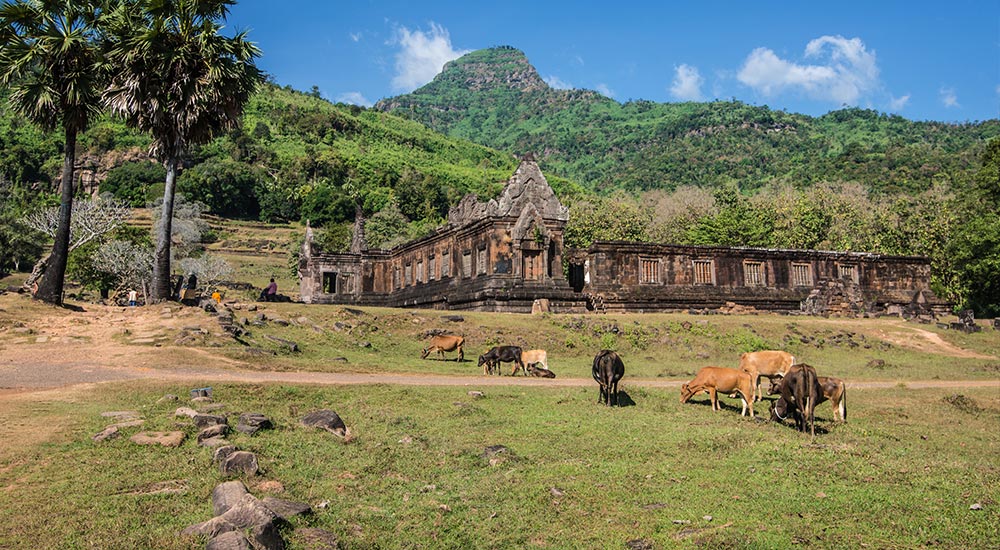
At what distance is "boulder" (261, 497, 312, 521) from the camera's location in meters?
7.51

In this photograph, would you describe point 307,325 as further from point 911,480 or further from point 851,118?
point 851,118

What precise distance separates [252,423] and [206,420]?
66cm

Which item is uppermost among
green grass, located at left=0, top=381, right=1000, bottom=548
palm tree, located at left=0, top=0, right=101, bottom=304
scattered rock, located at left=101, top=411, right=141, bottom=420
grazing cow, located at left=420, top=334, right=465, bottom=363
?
palm tree, located at left=0, top=0, right=101, bottom=304

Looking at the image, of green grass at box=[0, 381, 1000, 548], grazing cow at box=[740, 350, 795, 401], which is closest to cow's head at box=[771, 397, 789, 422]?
green grass at box=[0, 381, 1000, 548]

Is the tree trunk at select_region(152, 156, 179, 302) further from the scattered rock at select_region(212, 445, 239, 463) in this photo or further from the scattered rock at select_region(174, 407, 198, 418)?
the scattered rock at select_region(212, 445, 239, 463)

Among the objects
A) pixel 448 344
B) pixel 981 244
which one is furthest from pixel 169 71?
pixel 981 244

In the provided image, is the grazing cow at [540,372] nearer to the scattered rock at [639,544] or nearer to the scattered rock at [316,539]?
the scattered rock at [639,544]

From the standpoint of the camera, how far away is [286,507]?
7711mm

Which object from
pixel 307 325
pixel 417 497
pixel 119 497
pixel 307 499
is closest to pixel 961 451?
pixel 417 497

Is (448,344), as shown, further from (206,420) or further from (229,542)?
(229,542)

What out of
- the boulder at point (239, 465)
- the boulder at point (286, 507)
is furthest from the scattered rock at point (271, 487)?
the boulder at point (286, 507)

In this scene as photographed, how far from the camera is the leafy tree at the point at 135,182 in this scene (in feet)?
335

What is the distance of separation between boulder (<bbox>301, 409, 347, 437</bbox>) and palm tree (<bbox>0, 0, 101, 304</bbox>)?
15004mm

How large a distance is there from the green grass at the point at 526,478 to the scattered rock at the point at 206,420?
0.51 meters
